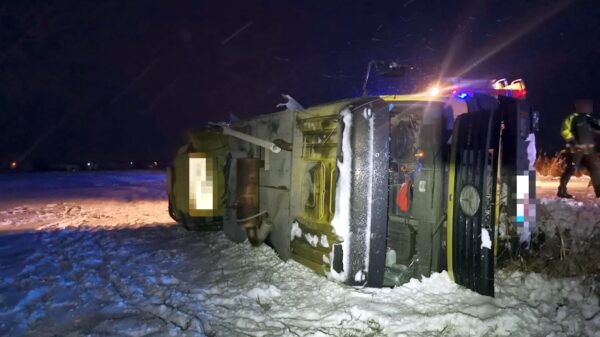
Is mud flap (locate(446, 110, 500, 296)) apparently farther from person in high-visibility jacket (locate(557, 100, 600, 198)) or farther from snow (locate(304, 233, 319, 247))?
person in high-visibility jacket (locate(557, 100, 600, 198))

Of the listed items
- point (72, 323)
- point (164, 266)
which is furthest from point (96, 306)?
point (164, 266)

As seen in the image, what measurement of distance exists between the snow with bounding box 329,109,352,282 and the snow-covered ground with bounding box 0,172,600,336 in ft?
1.37

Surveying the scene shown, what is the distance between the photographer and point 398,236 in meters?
4.59

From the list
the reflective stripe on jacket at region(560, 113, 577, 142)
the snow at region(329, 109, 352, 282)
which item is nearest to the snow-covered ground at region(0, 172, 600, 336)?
the snow at region(329, 109, 352, 282)

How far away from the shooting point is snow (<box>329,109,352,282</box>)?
4062mm

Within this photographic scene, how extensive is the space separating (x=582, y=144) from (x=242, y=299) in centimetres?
632

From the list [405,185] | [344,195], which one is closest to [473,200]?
[405,185]

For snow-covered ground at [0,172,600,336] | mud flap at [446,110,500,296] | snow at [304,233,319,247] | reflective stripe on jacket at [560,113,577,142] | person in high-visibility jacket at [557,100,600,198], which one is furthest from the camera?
reflective stripe on jacket at [560,113,577,142]

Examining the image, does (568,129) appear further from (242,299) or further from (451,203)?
(242,299)

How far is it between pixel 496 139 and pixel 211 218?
16.9ft

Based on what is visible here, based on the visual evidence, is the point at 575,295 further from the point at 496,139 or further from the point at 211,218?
the point at 211,218

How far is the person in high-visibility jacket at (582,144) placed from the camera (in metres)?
7.22

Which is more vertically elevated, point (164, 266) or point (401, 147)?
point (401, 147)

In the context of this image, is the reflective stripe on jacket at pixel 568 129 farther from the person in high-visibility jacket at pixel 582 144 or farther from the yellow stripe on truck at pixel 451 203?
the yellow stripe on truck at pixel 451 203
